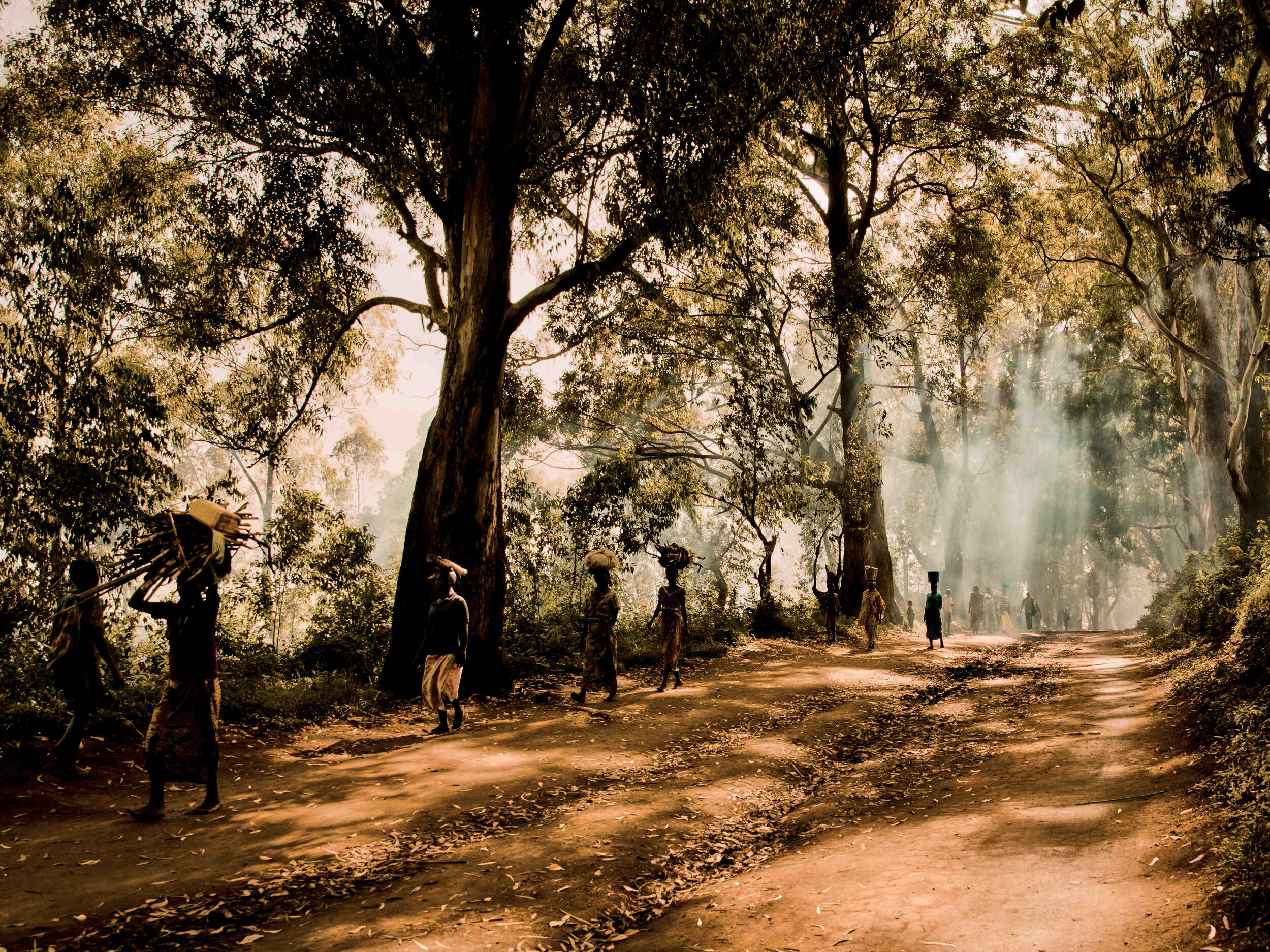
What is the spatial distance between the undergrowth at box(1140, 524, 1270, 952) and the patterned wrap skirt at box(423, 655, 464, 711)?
283 inches

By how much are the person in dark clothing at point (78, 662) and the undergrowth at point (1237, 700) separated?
815cm

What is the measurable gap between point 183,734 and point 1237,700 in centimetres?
911

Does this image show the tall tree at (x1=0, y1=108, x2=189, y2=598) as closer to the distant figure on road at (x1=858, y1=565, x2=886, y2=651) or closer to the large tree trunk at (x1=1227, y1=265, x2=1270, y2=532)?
the distant figure on road at (x1=858, y1=565, x2=886, y2=651)

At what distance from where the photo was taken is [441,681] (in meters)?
9.25

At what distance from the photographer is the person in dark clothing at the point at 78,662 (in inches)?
269

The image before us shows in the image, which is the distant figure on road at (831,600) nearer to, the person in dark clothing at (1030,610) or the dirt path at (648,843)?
the dirt path at (648,843)

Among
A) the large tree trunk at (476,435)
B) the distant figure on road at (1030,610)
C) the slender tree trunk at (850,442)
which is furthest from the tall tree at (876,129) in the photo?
the distant figure on road at (1030,610)

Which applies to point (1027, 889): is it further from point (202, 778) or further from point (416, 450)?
point (416, 450)

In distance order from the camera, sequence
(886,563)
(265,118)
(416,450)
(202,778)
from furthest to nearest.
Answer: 1. (416,450)
2. (886,563)
3. (265,118)
4. (202,778)

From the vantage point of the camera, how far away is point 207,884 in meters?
4.70

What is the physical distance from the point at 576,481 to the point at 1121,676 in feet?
36.2

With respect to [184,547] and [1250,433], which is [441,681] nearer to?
[184,547]

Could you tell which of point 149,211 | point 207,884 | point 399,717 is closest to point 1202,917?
point 207,884

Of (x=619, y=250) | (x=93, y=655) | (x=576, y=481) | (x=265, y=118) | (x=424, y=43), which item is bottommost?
(x=93, y=655)
